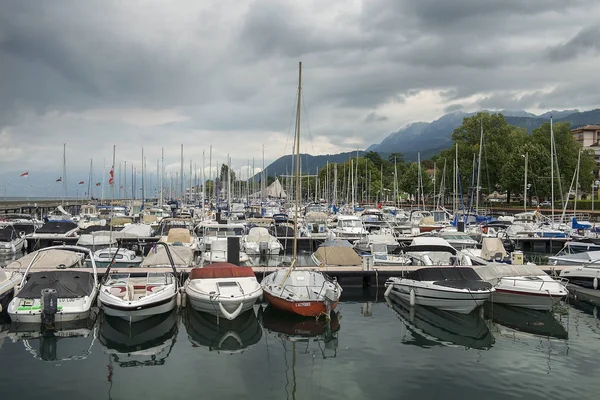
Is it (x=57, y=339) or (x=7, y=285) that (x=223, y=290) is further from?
(x=7, y=285)

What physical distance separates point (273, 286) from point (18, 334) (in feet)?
34.6

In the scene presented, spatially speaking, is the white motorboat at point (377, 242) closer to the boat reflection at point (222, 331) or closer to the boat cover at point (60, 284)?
the boat reflection at point (222, 331)

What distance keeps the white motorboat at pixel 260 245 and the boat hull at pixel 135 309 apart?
17.5m

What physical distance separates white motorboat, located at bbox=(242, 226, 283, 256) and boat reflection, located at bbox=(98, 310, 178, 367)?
1661 cm

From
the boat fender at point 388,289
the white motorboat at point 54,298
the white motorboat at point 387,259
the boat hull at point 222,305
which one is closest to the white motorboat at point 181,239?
the white motorboat at point 387,259

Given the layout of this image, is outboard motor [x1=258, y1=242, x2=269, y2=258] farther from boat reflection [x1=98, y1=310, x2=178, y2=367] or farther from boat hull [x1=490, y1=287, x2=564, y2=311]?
boat hull [x1=490, y1=287, x2=564, y2=311]

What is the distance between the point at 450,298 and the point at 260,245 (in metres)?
19.6

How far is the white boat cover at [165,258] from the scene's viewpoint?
1152 inches

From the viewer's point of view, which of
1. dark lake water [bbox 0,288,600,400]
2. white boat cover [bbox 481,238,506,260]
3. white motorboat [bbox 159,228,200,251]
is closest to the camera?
dark lake water [bbox 0,288,600,400]

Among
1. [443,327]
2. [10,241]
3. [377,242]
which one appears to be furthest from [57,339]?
[10,241]

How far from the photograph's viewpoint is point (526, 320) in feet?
76.1

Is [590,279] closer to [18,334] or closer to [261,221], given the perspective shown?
[18,334]

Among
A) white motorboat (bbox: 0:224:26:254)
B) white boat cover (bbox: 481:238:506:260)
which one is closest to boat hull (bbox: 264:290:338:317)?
white boat cover (bbox: 481:238:506:260)

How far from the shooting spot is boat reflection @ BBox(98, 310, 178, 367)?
1778 cm
